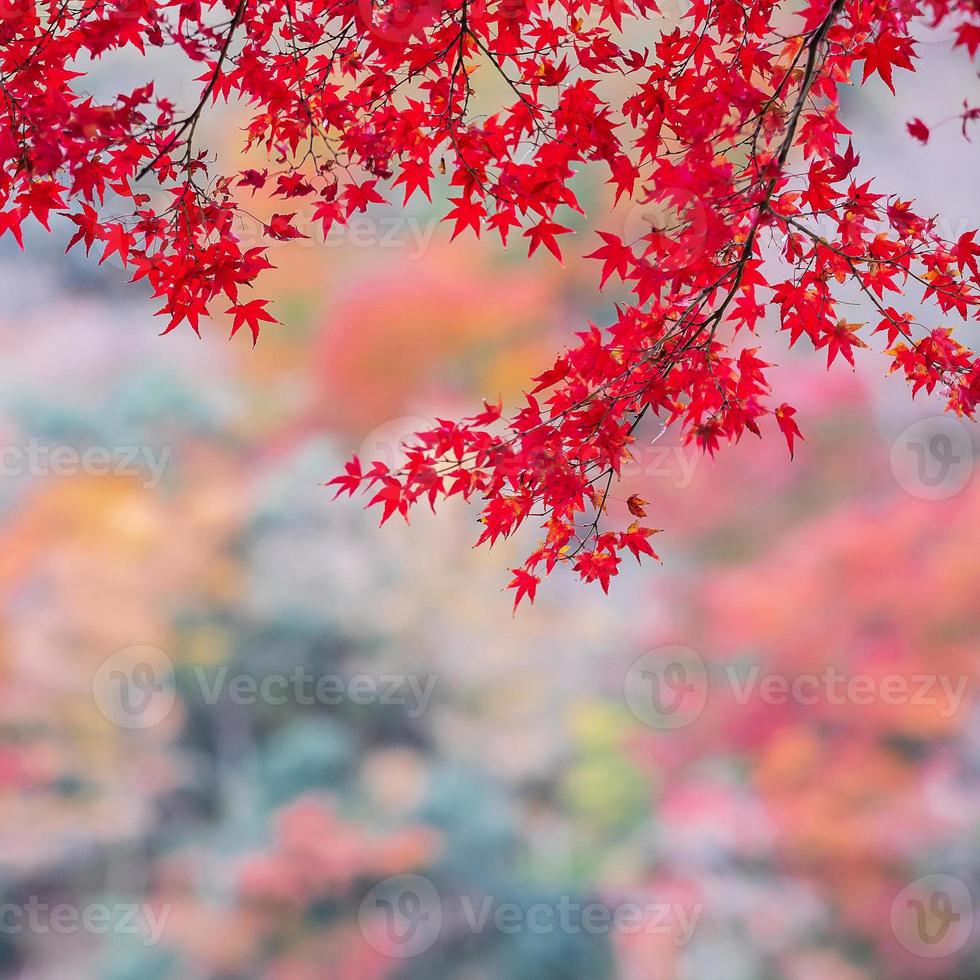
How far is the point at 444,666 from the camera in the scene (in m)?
3.77

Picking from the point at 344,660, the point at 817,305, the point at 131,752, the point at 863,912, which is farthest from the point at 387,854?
the point at 817,305

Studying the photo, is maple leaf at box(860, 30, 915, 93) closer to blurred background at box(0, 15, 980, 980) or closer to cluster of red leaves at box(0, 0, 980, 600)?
cluster of red leaves at box(0, 0, 980, 600)

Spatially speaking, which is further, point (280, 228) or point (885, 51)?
point (280, 228)

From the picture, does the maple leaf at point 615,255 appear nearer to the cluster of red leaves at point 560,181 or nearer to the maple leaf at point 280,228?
the cluster of red leaves at point 560,181

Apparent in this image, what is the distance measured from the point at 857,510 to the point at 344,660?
1.86m

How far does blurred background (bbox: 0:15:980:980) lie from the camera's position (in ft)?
11.8

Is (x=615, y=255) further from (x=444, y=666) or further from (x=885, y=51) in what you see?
(x=444, y=666)

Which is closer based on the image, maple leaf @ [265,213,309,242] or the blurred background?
maple leaf @ [265,213,309,242]

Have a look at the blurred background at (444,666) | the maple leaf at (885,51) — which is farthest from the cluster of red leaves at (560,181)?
the blurred background at (444,666)

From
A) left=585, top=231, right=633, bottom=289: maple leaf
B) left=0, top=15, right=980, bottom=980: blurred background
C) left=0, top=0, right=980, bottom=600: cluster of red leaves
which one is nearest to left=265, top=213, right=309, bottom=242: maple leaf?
left=0, top=0, right=980, bottom=600: cluster of red leaves

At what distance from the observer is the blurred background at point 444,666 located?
141 inches

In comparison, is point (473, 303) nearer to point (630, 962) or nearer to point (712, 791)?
point (712, 791)

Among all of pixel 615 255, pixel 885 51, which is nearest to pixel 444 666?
pixel 615 255

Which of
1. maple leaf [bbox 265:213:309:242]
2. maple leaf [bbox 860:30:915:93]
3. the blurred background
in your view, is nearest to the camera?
maple leaf [bbox 860:30:915:93]
